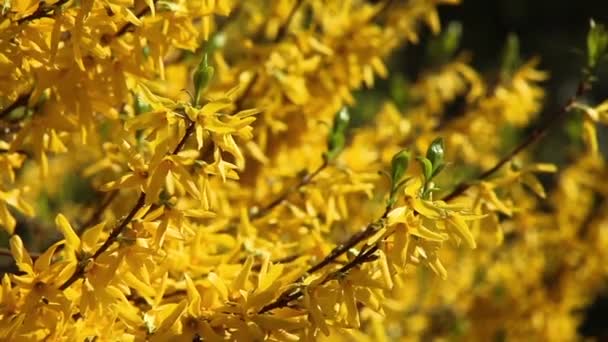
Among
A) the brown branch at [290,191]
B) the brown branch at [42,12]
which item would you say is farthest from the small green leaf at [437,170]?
the brown branch at [42,12]

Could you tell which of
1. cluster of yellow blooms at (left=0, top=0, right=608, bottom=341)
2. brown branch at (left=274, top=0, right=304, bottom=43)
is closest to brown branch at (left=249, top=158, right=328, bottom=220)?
cluster of yellow blooms at (left=0, top=0, right=608, bottom=341)

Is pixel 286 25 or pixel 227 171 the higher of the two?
pixel 286 25

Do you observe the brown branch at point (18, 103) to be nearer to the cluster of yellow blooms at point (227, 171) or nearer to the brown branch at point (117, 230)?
the cluster of yellow blooms at point (227, 171)

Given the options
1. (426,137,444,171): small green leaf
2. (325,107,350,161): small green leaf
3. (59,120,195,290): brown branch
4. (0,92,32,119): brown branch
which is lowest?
(59,120,195,290): brown branch

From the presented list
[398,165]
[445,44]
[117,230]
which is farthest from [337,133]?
[445,44]

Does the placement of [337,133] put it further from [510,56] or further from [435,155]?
[510,56]

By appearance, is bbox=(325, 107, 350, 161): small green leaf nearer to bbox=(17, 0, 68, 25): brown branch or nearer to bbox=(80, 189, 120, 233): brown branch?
bbox=(80, 189, 120, 233): brown branch
